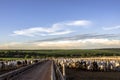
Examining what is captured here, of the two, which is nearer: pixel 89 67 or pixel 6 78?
pixel 6 78

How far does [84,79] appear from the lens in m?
37.9

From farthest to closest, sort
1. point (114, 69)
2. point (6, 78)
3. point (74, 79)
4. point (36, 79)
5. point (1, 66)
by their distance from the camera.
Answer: point (1, 66) < point (114, 69) < point (74, 79) < point (36, 79) < point (6, 78)

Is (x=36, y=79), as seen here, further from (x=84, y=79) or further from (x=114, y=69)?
(x=114, y=69)

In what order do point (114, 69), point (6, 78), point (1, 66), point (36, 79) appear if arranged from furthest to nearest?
point (1, 66)
point (114, 69)
point (36, 79)
point (6, 78)

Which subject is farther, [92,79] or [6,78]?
[92,79]

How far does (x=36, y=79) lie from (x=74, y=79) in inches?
182

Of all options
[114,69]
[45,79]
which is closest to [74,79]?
[45,79]

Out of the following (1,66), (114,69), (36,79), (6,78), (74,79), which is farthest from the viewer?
(1,66)

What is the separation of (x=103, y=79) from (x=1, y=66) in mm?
27929

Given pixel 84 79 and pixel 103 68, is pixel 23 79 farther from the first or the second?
pixel 103 68

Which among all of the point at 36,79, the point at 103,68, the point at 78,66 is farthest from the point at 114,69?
the point at 36,79

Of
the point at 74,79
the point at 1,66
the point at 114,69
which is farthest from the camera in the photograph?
the point at 1,66

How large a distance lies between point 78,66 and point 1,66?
13.6 meters

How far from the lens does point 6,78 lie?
107 feet
